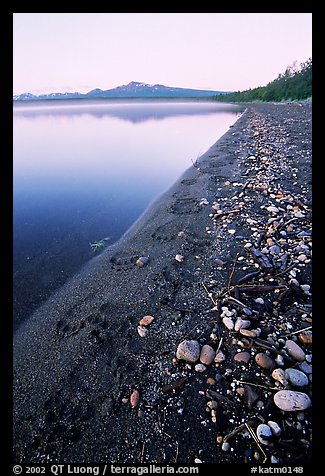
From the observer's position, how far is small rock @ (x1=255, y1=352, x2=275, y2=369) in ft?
6.46

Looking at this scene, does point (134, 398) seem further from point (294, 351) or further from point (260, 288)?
point (260, 288)

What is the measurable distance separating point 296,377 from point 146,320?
4.82ft

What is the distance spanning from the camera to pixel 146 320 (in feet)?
8.74

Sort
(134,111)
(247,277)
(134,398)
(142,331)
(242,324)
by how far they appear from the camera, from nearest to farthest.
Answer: (134,398) < (242,324) < (142,331) < (247,277) < (134,111)

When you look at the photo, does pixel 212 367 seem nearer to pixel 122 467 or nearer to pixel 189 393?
pixel 189 393

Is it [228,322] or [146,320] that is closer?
[228,322]

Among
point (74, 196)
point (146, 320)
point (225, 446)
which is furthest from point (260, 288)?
point (74, 196)

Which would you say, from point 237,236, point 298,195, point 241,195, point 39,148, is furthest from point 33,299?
point 39,148

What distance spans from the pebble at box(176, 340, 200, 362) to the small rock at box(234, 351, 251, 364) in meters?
0.33

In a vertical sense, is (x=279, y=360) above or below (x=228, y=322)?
below

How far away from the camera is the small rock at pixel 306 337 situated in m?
2.14

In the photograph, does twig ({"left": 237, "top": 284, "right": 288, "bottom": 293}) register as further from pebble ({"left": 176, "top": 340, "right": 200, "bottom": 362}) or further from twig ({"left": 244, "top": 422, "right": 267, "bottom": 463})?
twig ({"left": 244, "top": 422, "right": 267, "bottom": 463})

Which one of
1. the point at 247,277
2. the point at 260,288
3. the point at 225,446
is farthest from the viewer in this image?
the point at 247,277

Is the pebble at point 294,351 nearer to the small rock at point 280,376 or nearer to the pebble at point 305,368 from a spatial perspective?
the pebble at point 305,368
